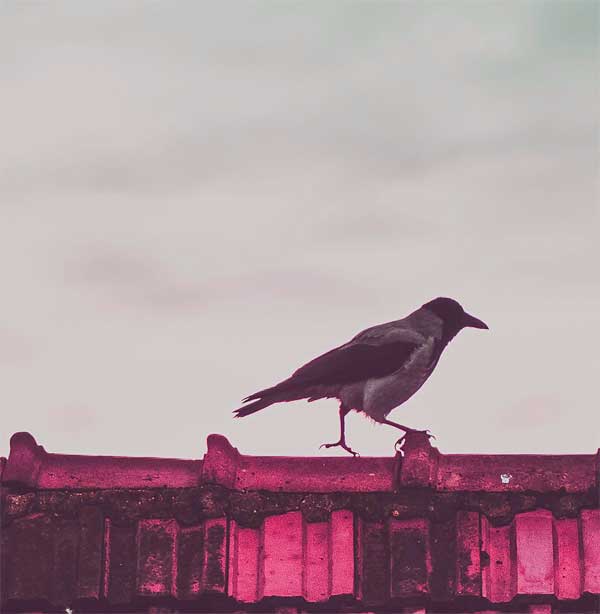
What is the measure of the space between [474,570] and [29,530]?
5.98ft

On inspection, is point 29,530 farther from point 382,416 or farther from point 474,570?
point 382,416

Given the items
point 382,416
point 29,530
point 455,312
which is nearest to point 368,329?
point 382,416

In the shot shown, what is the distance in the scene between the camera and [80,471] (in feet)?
16.3

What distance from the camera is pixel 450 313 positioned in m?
8.72

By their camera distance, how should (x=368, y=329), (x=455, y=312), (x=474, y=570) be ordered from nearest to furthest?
(x=474, y=570)
(x=368, y=329)
(x=455, y=312)

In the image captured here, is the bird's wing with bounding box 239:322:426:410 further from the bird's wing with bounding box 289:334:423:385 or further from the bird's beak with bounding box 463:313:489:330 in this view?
the bird's beak with bounding box 463:313:489:330

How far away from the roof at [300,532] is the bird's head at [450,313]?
145 inches

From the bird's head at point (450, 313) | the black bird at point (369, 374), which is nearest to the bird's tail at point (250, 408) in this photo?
the black bird at point (369, 374)

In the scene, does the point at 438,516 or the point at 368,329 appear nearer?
the point at 438,516

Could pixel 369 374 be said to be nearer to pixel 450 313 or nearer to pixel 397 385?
pixel 397 385

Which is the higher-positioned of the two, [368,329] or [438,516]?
[368,329]

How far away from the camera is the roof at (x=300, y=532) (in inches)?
187

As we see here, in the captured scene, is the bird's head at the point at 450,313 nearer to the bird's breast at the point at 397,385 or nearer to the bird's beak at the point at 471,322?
the bird's beak at the point at 471,322

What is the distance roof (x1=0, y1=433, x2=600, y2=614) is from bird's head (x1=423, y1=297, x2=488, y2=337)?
3.69 m
